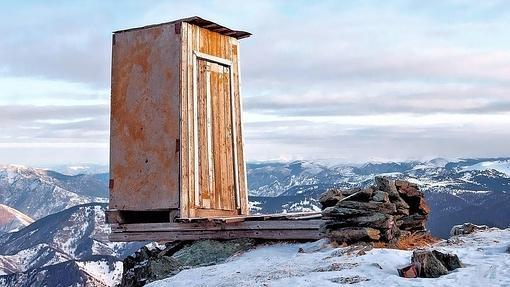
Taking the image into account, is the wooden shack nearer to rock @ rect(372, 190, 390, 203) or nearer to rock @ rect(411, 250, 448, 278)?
rock @ rect(372, 190, 390, 203)

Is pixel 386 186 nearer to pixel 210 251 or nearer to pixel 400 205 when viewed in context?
pixel 400 205

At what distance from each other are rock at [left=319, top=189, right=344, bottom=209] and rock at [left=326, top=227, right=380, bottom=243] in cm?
171

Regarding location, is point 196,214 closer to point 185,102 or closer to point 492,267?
point 185,102

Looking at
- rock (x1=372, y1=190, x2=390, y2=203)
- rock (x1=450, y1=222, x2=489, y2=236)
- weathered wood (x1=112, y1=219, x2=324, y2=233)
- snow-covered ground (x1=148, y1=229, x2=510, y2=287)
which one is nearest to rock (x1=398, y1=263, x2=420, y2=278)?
snow-covered ground (x1=148, y1=229, x2=510, y2=287)

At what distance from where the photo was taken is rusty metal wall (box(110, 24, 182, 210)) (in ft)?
57.6

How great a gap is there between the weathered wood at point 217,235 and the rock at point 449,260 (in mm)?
3845

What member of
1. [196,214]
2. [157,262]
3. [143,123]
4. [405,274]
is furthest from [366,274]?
[143,123]

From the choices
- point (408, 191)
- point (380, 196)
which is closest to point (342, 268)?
point (380, 196)

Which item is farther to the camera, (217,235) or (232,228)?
(217,235)

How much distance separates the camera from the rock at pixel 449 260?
1092cm

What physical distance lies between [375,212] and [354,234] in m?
0.78

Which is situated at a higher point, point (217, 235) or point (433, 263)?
point (433, 263)

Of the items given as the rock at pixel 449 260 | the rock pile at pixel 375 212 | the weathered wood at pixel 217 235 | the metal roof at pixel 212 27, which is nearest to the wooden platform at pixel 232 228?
the weathered wood at pixel 217 235

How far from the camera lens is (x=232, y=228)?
53.4 ft
